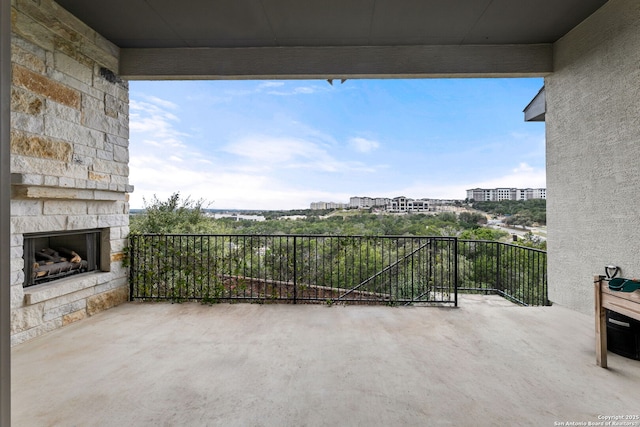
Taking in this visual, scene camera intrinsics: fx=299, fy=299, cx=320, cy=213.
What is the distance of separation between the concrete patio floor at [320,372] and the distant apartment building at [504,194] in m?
2.92

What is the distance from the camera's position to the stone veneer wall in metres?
2.61

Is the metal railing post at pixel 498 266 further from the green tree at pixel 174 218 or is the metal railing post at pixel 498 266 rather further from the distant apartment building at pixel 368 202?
the green tree at pixel 174 218

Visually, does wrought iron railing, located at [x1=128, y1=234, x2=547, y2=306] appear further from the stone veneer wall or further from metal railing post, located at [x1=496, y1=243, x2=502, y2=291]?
the stone veneer wall

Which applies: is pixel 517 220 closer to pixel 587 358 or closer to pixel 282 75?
pixel 587 358

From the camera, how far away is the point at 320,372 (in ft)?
7.32

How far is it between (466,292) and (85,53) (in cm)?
615

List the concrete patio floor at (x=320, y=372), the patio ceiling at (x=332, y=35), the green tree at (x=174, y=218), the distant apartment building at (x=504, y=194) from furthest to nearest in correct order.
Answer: the distant apartment building at (x=504, y=194) < the green tree at (x=174, y=218) < the patio ceiling at (x=332, y=35) < the concrete patio floor at (x=320, y=372)

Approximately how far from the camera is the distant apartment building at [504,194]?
5477 mm

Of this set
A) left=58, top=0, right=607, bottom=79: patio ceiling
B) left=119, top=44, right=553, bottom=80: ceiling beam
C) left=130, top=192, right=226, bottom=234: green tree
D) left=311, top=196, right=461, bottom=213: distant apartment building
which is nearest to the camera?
left=58, top=0, right=607, bottom=79: patio ceiling

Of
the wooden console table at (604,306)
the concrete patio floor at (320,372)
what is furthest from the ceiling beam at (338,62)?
the concrete patio floor at (320,372)

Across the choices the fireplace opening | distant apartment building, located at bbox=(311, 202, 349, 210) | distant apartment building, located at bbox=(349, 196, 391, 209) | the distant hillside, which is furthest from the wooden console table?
distant apartment building, located at bbox=(311, 202, 349, 210)

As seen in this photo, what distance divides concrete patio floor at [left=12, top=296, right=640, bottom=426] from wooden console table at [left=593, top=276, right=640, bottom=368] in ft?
0.48

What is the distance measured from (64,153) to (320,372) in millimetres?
3246

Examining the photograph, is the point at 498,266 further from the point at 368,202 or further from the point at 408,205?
the point at 368,202
